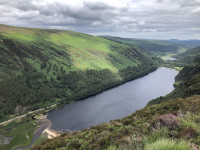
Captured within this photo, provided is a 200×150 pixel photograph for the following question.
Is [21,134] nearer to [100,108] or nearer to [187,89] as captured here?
[100,108]

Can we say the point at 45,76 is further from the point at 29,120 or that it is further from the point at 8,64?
the point at 29,120

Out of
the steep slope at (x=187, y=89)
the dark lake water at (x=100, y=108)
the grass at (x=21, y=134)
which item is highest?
the steep slope at (x=187, y=89)

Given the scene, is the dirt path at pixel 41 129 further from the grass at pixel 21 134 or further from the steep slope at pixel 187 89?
the steep slope at pixel 187 89

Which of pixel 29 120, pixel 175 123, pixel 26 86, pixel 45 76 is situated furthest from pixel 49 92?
pixel 175 123

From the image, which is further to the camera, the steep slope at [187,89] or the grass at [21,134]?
the grass at [21,134]

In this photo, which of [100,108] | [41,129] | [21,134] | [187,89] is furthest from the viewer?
[100,108]

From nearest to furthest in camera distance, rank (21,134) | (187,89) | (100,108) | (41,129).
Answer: (187,89), (21,134), (41,129), (100,108)

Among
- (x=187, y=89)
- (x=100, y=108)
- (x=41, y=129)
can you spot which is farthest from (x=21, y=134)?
(x=187, y=89)

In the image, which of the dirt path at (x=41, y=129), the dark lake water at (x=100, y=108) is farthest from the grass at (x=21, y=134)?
the dark lake water at (x=100, y=108)

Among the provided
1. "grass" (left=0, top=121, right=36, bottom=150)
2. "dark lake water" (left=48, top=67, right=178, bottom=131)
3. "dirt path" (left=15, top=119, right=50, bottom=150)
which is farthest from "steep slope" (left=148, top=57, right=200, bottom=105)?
"grass" (left=0, top=121, right=36, bottom=150)

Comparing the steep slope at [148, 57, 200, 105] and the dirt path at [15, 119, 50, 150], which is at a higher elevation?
the steep slope at [148, 57, 200, 105]

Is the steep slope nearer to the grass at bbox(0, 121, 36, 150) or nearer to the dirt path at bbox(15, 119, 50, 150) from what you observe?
the dirt path at bbox(15, 119, 50, 150)

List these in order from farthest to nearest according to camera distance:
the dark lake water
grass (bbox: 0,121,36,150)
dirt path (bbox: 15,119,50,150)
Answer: the dark lake water < dirt path (bbox: 15,119,50,150) < grass (bbox: 0,121,36,150)
